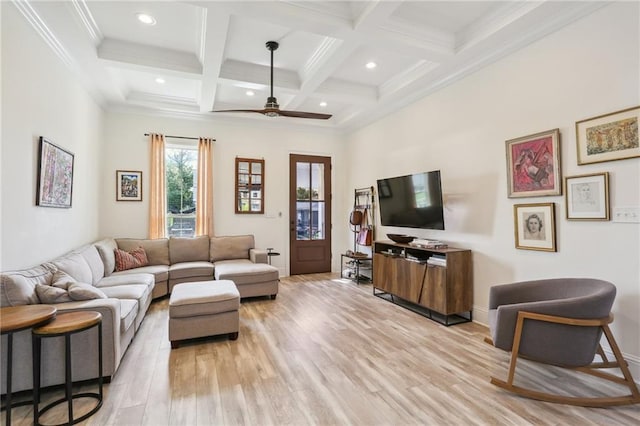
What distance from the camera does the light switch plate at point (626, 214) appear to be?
231 cm

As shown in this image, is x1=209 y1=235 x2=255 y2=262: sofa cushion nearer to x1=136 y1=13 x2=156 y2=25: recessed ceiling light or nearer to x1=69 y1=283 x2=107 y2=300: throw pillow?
x1=69 y1=283 x2=107 y2=300: throw pillow

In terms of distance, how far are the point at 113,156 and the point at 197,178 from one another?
1.32 m

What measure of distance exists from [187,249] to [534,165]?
4831mm

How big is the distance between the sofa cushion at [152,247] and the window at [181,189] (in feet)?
1.91

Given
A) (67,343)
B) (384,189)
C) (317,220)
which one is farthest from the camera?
(317,220)

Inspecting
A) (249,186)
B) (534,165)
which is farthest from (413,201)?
(249,186)

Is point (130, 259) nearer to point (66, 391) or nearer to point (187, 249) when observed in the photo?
point (187, 249)

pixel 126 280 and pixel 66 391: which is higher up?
pixel 126 280

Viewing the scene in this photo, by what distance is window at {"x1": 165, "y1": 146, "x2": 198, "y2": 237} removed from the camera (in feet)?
18.1

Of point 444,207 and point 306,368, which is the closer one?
point 306,368

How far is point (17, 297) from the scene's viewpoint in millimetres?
2143

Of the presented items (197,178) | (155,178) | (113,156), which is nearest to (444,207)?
(197,178)

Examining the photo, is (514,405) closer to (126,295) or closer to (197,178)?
(126,295)

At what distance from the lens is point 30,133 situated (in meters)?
2.73
